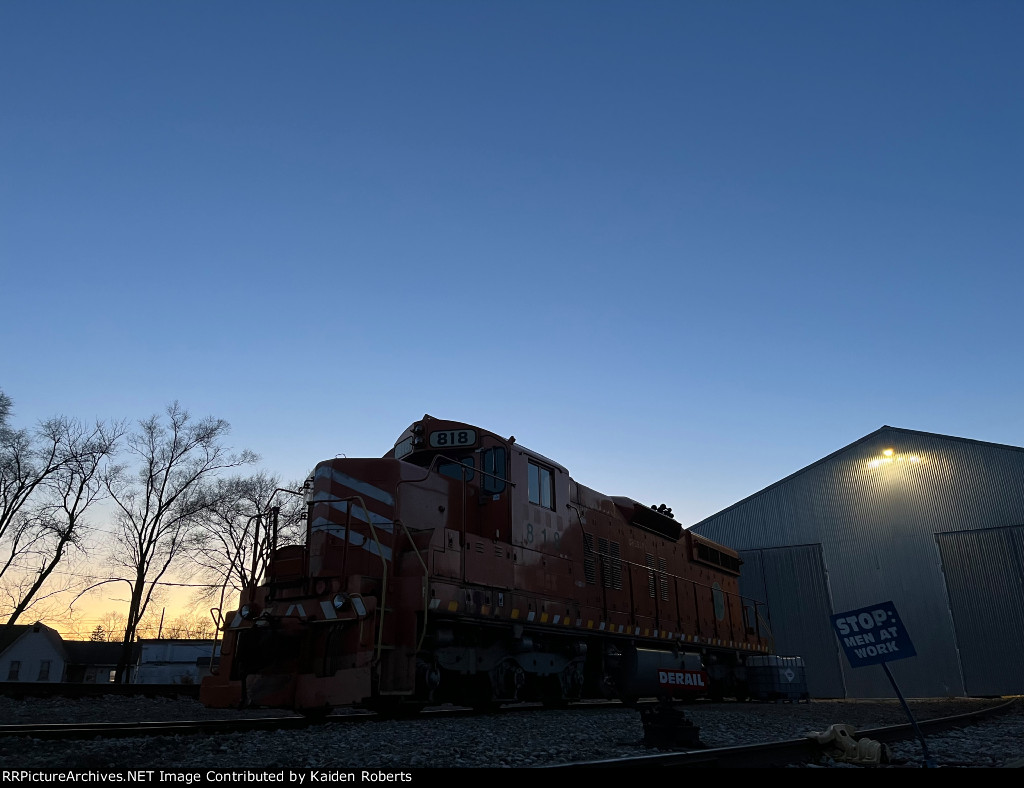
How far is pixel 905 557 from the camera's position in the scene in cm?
2847

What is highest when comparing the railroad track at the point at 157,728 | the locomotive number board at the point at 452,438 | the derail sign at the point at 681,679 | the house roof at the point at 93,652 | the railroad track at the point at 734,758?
the locomotive number board at the point at 452,438

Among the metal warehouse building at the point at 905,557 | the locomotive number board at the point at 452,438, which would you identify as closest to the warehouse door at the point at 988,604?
the metal warehouse building at the point at 905,557

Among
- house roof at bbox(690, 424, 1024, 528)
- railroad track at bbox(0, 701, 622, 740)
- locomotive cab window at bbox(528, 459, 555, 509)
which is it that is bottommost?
railroad track at bbox(0, 701, 622, 740)

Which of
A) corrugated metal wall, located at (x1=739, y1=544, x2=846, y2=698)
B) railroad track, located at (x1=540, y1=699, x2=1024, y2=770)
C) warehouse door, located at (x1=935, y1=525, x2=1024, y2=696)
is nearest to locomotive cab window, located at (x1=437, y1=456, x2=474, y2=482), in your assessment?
railroad track, located at (x1=540, y1=699, x2=1024, y2=770)

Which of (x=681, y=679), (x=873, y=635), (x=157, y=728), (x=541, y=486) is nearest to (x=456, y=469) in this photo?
(x=541, y=486)

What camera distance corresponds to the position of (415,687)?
9.01m

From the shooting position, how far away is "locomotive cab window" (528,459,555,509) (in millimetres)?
11938

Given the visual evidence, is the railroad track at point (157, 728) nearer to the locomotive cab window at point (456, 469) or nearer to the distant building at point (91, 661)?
the locomotive cab window at point (456, 469)

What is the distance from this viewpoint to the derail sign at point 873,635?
662cm

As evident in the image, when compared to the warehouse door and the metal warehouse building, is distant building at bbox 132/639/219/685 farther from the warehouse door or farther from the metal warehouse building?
the warehouse door

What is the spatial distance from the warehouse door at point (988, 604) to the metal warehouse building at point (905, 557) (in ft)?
0.12

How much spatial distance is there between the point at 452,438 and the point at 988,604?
25.1 metres

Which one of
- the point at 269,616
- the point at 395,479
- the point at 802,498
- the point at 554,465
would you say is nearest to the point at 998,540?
the point at 802,498

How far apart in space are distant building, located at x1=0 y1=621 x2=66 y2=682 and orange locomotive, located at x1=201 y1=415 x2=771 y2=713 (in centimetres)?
5511
